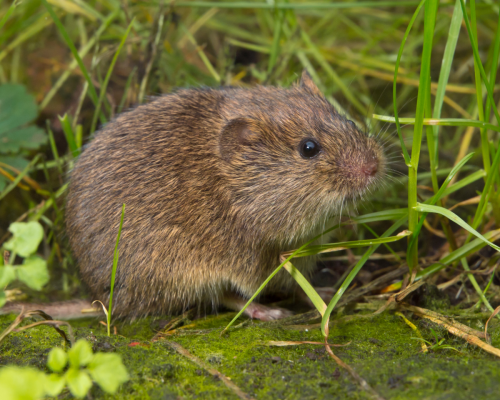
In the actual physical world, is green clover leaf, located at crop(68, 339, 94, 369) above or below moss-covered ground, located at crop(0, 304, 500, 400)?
above

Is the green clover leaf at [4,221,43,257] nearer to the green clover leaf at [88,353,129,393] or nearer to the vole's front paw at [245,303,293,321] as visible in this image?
the green clover leaf at [88,353,129,393]

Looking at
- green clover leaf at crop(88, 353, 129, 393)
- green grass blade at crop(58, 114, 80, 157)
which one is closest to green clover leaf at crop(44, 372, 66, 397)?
green clover leaf at crop(88, 353, 129, 393)

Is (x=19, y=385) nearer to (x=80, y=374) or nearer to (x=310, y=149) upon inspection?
(x=80, y=374)

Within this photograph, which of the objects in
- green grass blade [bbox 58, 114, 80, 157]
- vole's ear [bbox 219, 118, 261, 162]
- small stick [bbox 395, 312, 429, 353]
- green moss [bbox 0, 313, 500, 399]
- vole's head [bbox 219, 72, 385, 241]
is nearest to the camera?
green moss [bbox 0, 313, 500, 399]

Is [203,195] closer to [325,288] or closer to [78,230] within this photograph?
[78,230]

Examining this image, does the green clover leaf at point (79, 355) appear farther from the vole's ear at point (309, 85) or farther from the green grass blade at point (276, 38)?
the green grass blade at point (276, 38)

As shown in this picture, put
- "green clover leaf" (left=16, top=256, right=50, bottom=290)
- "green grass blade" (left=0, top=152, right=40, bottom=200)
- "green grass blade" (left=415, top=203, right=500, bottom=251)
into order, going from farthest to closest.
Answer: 1. "green grass blade" (left=0, top=152, right=40, bottom=200)
2. "green grass blade" (left=415, top=203, right=500, bottom=251)
3. "green clover leaf" (left=16, top=256, right=50, bottom=290)

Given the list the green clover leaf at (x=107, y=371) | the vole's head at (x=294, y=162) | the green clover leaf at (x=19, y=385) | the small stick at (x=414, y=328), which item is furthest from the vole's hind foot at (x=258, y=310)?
the green clover leaf at (x=19, y=385)
